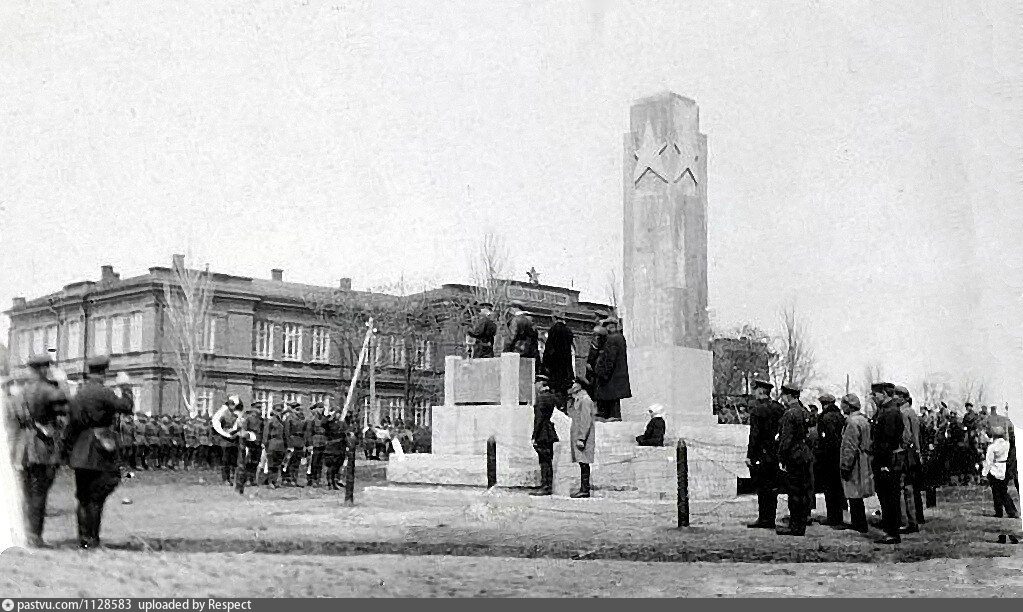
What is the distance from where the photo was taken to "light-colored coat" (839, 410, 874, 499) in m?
11.5

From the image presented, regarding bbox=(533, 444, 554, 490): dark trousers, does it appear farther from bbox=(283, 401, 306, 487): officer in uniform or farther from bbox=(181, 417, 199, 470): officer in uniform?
bbox=(283, 401, 306, 487): officer in uniform

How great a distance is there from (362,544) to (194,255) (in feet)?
10.4

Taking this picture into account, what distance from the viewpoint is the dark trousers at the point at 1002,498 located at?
44.8ft

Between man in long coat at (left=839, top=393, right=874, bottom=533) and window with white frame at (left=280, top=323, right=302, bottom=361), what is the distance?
1235cm

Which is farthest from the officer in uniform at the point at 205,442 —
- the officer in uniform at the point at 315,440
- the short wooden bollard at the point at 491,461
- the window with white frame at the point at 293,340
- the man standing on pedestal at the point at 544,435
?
the man standing on pedestal at the point at 544,435

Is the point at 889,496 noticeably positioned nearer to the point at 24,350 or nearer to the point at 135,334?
the point at 135,334

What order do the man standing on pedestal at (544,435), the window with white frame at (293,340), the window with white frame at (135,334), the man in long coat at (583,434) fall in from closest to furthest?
the window with white frame at (135,334) → the man in long coat at (583,434) → the man standing on pedestal at (544,435) → the window with white frame at (293,340)

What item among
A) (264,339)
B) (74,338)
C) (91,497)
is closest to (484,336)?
(264,339)

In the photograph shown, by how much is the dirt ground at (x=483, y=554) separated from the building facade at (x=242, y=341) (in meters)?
1.06

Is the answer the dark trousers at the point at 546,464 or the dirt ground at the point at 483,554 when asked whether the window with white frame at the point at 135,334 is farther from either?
the dark trousers at the point at 546,464

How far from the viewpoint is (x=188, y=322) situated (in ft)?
44.3

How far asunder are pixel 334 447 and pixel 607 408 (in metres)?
7.02

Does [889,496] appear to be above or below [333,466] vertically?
above

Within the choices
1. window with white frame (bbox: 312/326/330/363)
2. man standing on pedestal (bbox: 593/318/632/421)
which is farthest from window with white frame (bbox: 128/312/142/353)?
window with white frame (bbox: 312/326/330/363)
